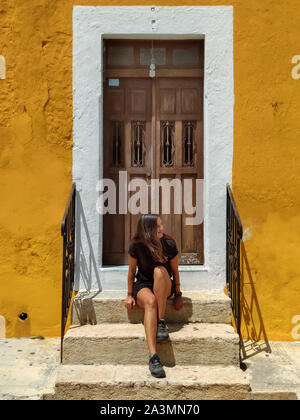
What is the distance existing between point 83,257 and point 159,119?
1.67 m

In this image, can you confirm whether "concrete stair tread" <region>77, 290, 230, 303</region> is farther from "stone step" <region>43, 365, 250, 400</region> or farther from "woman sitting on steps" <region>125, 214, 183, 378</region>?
"stone step" <region>43, 365, 250, 400</region>

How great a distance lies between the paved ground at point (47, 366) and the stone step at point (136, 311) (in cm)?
43

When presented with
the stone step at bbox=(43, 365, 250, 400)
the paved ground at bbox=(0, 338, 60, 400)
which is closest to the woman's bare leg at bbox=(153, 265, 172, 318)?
the stone step at bbox=(43, 365, 250, 400)

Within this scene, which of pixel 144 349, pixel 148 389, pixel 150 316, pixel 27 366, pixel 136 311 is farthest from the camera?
pixel 136 311

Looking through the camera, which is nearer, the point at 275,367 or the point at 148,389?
the point at 148,389

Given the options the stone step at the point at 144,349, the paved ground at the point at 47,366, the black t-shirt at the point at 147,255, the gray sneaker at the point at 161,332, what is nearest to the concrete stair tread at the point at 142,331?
the stone step at the point at 144,349

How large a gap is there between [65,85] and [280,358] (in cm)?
336

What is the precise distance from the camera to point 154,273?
3.90 m

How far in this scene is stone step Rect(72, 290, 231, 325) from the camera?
13.8ft

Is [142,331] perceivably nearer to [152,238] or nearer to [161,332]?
[161,332]

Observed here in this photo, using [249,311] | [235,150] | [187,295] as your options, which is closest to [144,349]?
[187,295]

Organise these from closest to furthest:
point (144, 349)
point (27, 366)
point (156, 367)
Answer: point (156, 367)
point (144, 349)
point (27, 366)

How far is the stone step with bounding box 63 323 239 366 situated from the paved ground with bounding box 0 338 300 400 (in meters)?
Result: 0.26

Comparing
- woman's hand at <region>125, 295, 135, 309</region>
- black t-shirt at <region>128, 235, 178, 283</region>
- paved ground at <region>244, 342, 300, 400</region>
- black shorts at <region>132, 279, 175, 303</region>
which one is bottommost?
paved ground at <region>244, 342, 300, 400</region>
